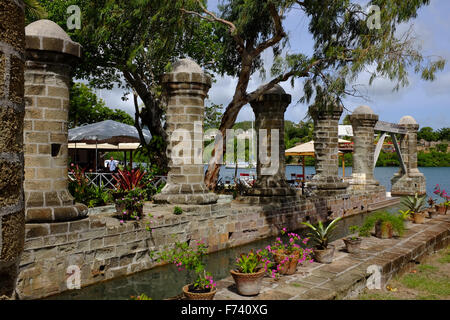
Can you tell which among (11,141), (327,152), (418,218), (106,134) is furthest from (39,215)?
(327,152)

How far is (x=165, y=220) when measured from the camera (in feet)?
26.2

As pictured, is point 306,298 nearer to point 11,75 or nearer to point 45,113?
point 11,75

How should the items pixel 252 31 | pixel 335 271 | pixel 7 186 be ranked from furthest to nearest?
pixel 252 31 < pixel 335 271 < pixel 7 186

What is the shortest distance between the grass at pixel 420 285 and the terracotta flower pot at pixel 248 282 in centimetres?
150

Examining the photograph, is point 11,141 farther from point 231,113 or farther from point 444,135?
point 444,135

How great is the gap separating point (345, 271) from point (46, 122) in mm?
5172

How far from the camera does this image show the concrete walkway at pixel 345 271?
4781 millimetres

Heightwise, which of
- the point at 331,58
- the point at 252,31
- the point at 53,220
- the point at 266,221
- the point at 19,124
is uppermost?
the point at 252,31

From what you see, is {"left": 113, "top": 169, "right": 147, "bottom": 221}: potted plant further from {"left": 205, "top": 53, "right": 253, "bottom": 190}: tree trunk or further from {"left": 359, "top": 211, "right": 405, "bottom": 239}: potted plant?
{"left": 205, "top": 53, "right": 253, "bottom": 190}: tree trunk

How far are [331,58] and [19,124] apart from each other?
11.3 meters

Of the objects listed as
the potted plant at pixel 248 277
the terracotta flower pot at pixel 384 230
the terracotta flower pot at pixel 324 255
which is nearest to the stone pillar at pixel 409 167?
the terracotta flower pot at pixel 384 230

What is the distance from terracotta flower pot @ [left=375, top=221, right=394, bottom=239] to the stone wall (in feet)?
11.0

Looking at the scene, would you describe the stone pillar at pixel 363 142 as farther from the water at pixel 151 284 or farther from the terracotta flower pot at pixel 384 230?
the water at pixel 151 284
